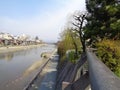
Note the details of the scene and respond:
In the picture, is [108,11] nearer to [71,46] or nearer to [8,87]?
[8,87]

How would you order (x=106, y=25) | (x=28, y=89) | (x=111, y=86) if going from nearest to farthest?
(x=111, y=86) < (x=106, y=25) < (x=28, y=89)

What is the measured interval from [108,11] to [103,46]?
360 centimetres

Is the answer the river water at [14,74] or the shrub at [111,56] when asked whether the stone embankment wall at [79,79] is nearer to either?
the shrub at [111,56]

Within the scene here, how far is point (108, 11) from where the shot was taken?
12812mm

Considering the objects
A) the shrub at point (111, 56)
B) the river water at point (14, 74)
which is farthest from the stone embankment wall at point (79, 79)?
the river water at point (14, 74)

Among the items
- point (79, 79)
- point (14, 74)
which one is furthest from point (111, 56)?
point (14, 74)

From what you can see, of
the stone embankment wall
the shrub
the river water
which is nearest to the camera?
the stone embankment wall

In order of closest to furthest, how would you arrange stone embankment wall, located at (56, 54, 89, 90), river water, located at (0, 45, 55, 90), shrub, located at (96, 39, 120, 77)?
stone embankment wall, located at (56, 54, 89, 90)
shrub, located at (96, 39, 120, 77)
river water, located at (0, 45, 55, 90)

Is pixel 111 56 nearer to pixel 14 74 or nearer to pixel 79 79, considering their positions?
pixel 79 79

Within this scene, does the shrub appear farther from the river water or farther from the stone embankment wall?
the river water

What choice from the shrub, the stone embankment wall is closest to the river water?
the stone embankment wall

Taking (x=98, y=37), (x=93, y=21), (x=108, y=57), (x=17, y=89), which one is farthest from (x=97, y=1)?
(x=17, y=89)

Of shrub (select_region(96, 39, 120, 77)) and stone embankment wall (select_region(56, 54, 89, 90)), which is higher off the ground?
shrub (select_region(96, 39, 120, 77))

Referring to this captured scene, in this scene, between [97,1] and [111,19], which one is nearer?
[111,19]
